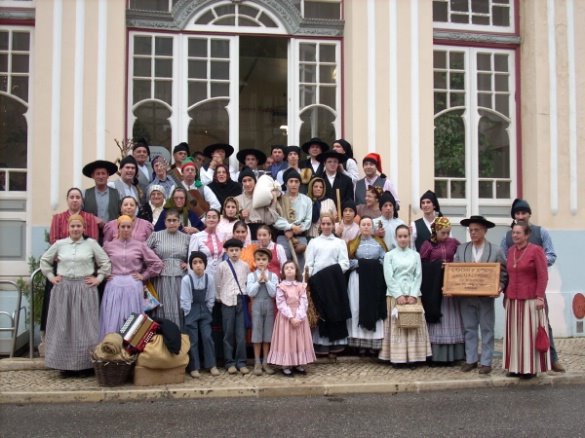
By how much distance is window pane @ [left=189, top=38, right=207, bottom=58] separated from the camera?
36.5 ft

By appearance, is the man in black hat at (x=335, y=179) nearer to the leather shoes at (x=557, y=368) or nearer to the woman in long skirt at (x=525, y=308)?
the woman in long skirt at (x=525, y=308)

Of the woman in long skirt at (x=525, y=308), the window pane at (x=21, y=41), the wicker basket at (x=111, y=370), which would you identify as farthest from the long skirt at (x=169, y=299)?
the window pane at (x=21, y=41)

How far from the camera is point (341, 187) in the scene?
A: 9.35 meters

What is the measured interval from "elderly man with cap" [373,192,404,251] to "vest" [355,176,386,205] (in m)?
0.48

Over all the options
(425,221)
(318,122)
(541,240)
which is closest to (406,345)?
(425,221)

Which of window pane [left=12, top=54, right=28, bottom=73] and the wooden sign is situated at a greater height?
window pane [left=12, top=54, right=28, bottom=73]

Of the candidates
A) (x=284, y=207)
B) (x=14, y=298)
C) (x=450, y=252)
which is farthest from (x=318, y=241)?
(x=14, y=298)

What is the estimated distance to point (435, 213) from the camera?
9.01 m

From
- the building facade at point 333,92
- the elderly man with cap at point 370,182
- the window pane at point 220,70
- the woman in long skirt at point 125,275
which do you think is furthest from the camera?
the window pane at point 220,70

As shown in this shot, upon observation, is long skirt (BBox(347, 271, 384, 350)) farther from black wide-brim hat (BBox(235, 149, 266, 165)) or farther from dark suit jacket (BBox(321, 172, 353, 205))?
black wide-brim hat (BBox(235, 149, 266, 165))

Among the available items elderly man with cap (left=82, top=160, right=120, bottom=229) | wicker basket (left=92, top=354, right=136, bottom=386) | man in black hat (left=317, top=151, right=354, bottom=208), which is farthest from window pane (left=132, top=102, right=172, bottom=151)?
wicker basket (left=92, top=354, right=136, bottom=386)

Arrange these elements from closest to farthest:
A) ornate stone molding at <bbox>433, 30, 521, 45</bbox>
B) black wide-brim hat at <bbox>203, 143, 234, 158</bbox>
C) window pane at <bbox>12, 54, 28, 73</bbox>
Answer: black wide-brim hat at <bbox>203, 143, 234, 158</bbox> < window pane at <bbox>12, 54, 28, 73</bbox> < ornate stone molding at <bbox>433, 30, 521, 45</bbox>

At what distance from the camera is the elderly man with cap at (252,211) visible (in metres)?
8.75

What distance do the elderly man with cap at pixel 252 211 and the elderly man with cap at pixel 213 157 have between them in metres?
0.80
